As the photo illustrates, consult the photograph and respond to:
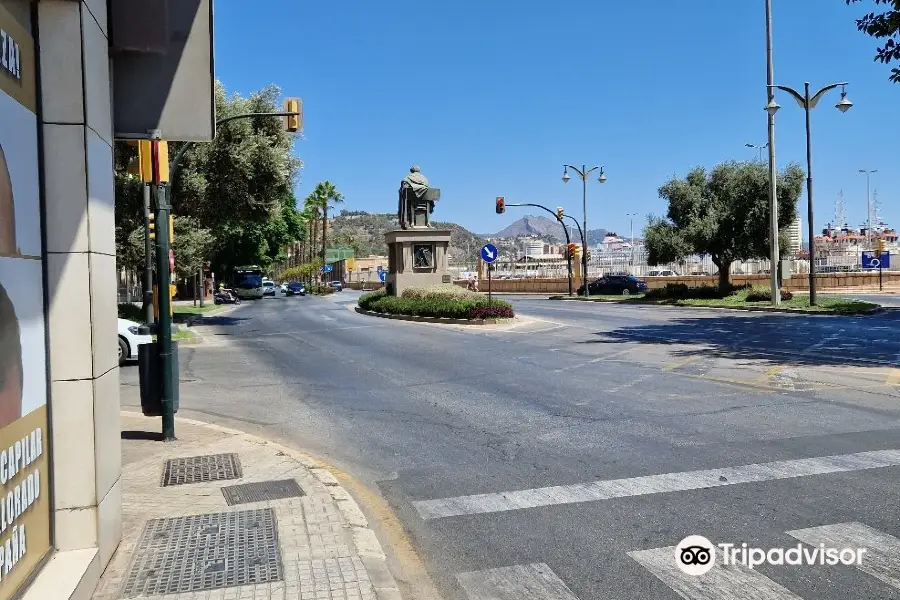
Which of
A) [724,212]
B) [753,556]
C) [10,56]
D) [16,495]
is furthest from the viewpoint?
[724,212]

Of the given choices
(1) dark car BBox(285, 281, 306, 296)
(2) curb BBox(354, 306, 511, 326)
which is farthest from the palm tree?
(2) curb BBox(354, 306, 511, 326)

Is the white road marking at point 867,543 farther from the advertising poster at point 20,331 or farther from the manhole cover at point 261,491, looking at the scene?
the advertising poster at point 20,331

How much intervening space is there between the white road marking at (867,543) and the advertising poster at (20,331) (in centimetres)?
452

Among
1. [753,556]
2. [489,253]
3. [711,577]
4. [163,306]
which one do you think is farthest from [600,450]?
[489,253]

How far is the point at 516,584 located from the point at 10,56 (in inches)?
153

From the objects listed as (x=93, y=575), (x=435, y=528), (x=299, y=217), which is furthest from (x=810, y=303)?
(x=299, y=217)

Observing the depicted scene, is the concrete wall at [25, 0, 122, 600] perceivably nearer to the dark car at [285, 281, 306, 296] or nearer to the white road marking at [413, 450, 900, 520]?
the white road marking at [413, 450, 900, 520]

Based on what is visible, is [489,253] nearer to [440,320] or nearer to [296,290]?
[440,320]

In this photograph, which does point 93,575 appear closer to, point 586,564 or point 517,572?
point 517,572

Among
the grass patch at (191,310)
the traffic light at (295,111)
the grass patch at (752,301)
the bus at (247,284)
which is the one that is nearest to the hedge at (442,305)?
the grass patch at (191,310)

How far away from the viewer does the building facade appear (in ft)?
12.0

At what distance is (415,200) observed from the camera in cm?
3281

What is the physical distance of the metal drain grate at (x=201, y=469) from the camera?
667 centimetres

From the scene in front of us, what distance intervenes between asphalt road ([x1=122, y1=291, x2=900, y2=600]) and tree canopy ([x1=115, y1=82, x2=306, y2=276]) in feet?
33.9
